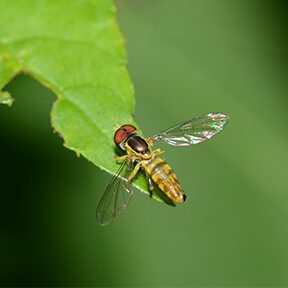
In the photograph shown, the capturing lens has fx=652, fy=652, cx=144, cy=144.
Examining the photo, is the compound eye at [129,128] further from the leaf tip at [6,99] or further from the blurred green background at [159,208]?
the blurred green background at [159,208]

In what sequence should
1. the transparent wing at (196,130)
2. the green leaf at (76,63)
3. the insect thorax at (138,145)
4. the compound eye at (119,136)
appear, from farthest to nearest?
the transparent wing at (196,130)
the insect thorax at (138,145)
the compound eye at (119,136)
the green leaf at (76,63)

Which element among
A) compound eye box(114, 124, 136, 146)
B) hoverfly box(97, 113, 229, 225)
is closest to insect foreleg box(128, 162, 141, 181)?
hoverfly box(97, 113, 229, 225)

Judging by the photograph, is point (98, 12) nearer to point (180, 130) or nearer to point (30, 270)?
point (180, 130)

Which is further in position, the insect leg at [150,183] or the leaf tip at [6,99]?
the leaf tip at [6,99]

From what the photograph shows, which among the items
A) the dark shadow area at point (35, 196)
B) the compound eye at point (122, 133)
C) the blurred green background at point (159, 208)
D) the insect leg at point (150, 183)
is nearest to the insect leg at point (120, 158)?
the compound eye at point (122, 133)

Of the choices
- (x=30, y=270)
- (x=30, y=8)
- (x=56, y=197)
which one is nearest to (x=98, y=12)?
(x=30, y=8)

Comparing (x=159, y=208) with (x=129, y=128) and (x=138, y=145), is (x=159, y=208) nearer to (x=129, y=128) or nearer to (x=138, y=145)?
(x=138, y=145)

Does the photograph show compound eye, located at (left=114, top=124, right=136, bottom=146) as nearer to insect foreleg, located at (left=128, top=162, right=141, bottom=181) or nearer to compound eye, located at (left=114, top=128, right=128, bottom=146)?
compound eye, located at (left=114, top=128, right=128, bottom=146)

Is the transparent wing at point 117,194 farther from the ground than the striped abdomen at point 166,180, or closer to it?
closer to it
